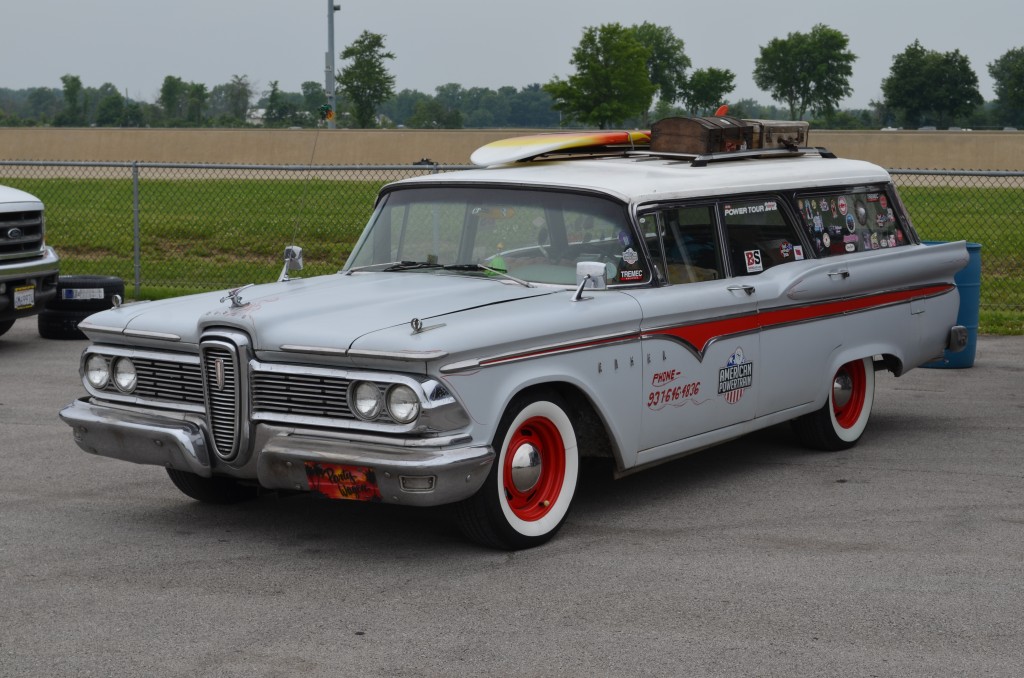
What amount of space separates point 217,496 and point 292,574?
1236mm

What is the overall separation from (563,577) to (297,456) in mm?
1162

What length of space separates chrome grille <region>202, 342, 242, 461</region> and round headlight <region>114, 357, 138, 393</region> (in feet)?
1.72

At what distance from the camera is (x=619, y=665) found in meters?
4.31

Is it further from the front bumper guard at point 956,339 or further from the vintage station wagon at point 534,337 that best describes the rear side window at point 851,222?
the front bumper guard at point 956,339

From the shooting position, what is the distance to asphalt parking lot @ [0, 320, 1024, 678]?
4.41 metres

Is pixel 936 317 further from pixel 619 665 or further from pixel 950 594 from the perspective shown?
pixel 619 665

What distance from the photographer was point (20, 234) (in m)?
11.1

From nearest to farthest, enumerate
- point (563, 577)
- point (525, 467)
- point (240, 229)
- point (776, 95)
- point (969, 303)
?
point (563, 577)
point (525, 467)
point (969, 303)
point (240, 229)
point (776, 95)

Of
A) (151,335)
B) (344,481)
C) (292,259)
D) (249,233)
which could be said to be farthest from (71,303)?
(249,233)

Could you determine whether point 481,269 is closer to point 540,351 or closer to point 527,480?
point 540,351

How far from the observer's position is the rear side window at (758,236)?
22.4ft

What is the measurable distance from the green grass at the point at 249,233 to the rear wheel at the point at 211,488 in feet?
21.1

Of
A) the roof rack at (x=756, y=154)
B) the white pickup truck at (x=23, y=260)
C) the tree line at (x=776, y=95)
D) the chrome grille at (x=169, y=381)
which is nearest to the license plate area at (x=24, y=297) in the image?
the white pickup truck at (x=23, y=260)

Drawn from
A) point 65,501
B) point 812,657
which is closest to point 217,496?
point 65,501
